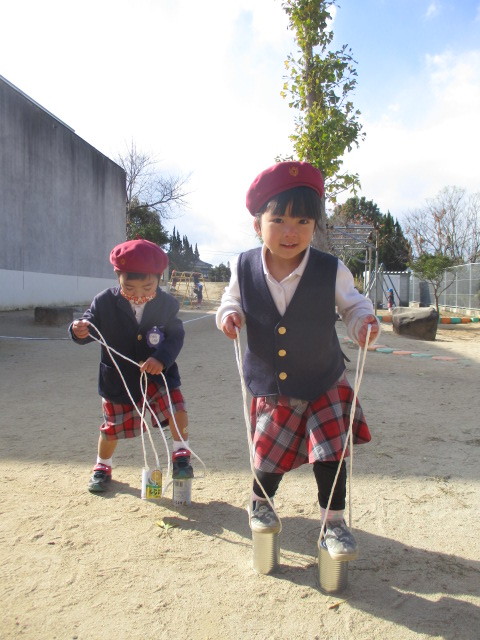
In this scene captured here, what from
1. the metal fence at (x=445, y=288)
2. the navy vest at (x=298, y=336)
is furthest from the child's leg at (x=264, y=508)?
the metal fence at (x=445, y=288)

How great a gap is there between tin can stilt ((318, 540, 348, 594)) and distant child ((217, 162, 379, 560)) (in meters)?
0.10

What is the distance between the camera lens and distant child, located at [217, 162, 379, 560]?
2.18 metres

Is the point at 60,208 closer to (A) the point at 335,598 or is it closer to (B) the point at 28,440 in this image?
(B) the point at 28,440

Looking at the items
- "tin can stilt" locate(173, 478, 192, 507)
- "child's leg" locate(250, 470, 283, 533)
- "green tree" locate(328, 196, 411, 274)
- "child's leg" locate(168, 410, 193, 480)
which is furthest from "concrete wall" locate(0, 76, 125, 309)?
"green tree" locate(328, 196, 411, 274)

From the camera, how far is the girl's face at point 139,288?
296cm

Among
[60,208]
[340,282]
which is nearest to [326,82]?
[340,282]

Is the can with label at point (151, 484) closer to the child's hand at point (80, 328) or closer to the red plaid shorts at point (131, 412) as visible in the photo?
the red plaid shorts at point (131, 412)

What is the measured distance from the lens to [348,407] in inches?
90.4

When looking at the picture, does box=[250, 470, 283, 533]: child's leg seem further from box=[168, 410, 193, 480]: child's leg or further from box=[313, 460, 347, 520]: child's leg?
box=[168, 410, 193, 480]: child's leg

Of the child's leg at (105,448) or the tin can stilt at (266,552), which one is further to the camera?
the child's leg at (105,448)

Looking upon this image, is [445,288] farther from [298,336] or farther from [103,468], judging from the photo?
[298,336]

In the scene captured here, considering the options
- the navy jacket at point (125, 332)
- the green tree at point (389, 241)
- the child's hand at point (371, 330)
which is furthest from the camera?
the green tree at point (389, 241)

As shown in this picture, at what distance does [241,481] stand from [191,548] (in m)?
0.79

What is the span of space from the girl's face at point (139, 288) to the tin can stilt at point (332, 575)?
161 cm
